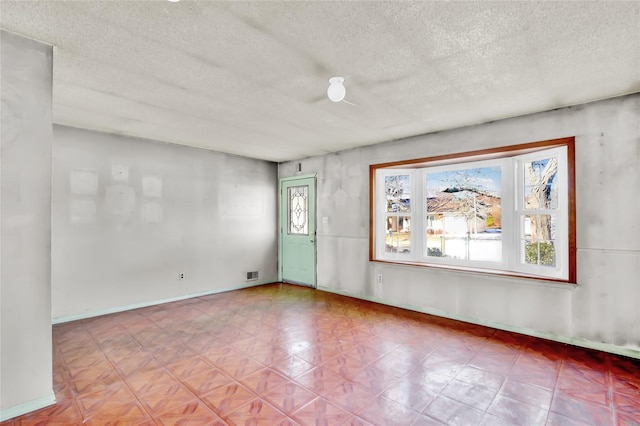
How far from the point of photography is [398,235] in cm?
490

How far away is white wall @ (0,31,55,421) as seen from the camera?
6.59 ft

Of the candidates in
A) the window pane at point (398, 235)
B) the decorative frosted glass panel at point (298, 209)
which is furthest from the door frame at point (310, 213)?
the window pane at point (398, 235)

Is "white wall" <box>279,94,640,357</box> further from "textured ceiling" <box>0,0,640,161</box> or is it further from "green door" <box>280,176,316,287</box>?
"green door" <box>280,176,316,287</box>

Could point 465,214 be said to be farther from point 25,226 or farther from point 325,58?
point 25,226

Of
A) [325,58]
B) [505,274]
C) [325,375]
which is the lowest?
[325,375]

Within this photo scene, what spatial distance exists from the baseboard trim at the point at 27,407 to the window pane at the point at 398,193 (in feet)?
14.3

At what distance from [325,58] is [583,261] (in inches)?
128

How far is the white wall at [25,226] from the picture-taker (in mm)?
2010

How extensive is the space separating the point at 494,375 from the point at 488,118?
2.77 metres

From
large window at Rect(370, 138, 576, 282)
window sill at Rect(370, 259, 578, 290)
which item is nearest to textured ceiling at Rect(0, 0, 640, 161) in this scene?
large window at Rect(370, 138, 576, 282)

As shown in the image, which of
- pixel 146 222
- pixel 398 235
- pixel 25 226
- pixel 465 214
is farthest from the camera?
pixel 398 235

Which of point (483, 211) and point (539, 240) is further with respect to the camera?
point (483, 211)


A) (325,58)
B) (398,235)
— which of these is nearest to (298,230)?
(398,235)

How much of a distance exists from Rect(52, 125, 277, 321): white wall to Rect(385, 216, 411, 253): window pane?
8.55ft
